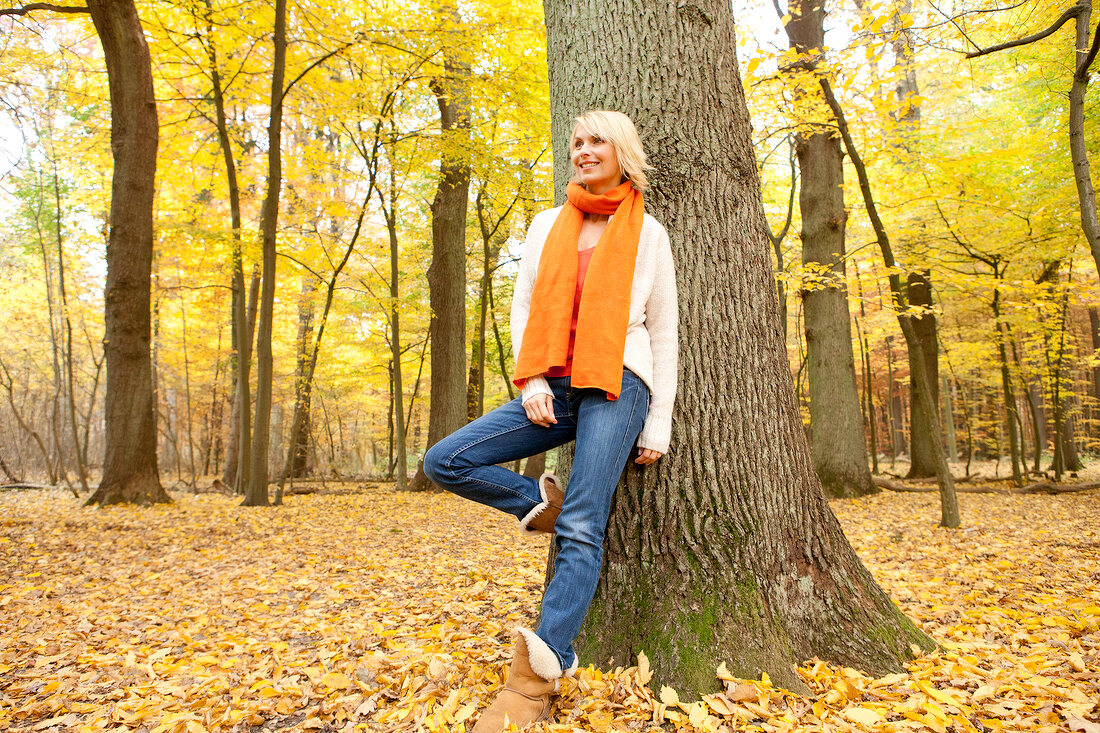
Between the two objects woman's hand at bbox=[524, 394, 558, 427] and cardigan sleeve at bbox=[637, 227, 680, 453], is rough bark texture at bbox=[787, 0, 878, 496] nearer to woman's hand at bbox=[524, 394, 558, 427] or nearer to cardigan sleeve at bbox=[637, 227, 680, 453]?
cardigan sleeve at bbox=[637, 227, 680, 453]

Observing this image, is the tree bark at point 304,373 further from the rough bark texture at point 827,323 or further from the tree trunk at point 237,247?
the rough bark texture at point 827,323

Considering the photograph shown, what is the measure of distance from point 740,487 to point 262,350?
24.1 ft

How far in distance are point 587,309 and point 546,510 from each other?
2.43 feet

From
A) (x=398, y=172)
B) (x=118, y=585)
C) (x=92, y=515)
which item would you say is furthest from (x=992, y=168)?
(x=92, y=515)

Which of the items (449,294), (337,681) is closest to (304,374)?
(449,294)

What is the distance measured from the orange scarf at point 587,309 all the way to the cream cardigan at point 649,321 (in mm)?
62

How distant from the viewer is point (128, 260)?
25.7 ft

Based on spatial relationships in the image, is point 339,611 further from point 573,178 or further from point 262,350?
point 262,350

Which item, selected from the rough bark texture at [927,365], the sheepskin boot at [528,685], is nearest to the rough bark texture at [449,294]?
the rough bark texture at [927,365]

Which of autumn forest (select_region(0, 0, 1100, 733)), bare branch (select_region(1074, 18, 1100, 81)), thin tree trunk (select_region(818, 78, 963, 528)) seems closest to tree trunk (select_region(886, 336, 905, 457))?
autumn forest (select_region(0, 0, 1100, 733))

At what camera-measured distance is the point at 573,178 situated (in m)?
2.43

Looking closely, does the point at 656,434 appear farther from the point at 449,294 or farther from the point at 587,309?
the point at 449,294

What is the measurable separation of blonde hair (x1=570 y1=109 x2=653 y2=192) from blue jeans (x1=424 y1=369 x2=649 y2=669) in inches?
30.3

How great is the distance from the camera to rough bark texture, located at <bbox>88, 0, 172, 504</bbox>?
771cm
